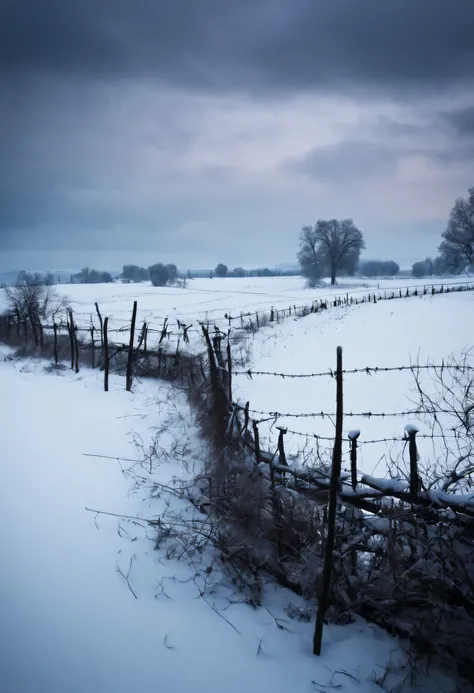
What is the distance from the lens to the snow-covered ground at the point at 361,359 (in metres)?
10.2

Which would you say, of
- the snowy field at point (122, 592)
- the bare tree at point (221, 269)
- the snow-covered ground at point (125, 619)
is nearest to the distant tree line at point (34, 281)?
the snowy field at point (122, 592)

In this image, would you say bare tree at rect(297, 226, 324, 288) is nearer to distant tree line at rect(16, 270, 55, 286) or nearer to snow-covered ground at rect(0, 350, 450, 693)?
distant tree line at rect(16, 270, 55, 286)

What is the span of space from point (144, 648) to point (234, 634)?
695 millimetres

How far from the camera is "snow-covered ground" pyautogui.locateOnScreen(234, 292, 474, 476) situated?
33.3 ft

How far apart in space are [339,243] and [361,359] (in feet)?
164

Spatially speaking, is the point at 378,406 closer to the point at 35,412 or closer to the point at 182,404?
the point at 182,404

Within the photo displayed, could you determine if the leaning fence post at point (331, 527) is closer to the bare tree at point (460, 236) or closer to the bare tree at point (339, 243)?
the bare tree at point (460, 236)

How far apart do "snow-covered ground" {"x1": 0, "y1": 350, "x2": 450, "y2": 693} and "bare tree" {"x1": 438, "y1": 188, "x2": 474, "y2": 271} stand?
155ft

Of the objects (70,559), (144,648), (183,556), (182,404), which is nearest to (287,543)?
(183,556)

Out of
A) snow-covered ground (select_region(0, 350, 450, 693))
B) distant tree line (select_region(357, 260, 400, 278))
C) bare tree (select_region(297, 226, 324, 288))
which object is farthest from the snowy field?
distant tree line (select_region(357, 260, 400, 278))

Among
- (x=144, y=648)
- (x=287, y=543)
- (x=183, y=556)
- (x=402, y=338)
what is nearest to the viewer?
(x=144, y=648)

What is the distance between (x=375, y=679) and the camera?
8.51ft

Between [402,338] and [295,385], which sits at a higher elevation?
[402,338]

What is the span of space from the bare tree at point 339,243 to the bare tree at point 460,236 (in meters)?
17.4
